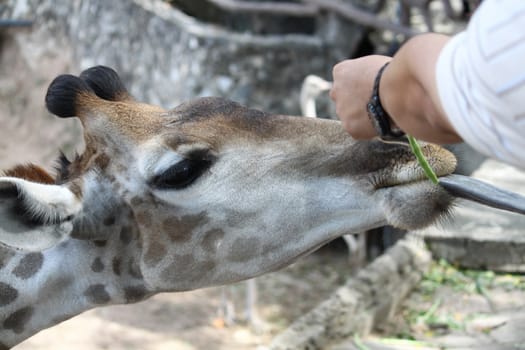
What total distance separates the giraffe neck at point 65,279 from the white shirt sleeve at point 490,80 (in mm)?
1307

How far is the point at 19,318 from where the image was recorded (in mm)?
2412

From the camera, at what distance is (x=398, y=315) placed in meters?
5.00

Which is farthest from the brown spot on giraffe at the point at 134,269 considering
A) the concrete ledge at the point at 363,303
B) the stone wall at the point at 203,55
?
the stone wall at the point at 203,55

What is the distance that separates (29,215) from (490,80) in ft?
4.59

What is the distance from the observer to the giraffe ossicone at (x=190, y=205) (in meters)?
2.30

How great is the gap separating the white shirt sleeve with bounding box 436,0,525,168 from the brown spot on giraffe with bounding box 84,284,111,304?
4.66 ft

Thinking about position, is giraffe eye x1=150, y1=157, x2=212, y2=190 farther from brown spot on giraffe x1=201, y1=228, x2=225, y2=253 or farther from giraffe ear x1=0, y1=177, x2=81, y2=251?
giraffe ear x1=0, y1=177, x2=81, y2=251

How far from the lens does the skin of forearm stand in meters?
1.42

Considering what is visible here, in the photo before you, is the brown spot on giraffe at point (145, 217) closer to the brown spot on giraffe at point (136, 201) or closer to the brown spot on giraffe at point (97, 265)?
the brown spot on giraffe at point (136, 201)

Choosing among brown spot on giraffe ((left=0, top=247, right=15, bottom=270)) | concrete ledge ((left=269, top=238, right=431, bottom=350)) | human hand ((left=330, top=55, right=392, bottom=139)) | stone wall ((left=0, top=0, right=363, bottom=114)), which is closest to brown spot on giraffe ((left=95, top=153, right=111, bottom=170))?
brown spot on giraffe ((left=0, top=247, right=15, bottom=270))

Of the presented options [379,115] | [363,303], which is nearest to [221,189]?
[379,115]

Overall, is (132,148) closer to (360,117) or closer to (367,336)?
(360,117)

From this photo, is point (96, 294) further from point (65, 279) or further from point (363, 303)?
point (363, 303)

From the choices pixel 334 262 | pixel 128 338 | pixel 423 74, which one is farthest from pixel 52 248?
pixel 334 262
